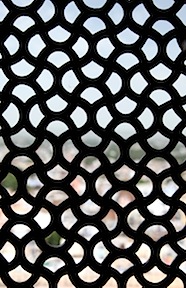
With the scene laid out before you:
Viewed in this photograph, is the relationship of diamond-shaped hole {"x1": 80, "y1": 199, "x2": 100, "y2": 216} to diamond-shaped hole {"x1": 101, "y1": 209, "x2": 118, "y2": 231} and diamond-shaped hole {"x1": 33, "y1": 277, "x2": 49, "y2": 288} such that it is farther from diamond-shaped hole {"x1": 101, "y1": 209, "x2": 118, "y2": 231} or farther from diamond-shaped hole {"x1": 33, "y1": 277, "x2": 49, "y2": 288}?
diamond-shaped hole {"x1": 33, "y1": 277, "x2": 49, "y2": 288}

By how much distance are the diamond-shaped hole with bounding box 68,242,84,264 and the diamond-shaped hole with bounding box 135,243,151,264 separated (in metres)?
0.10

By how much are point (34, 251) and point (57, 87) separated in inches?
11.9

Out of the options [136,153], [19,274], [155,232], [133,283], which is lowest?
[19,274]

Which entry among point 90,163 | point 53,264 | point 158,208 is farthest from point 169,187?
point 53,264

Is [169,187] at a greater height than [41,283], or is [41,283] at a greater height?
[169,187]

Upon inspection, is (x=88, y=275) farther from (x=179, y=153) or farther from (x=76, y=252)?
(x=179, y=153)

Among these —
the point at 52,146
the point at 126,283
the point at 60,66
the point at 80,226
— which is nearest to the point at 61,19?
the point at 60,66

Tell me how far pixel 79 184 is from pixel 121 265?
0.17m

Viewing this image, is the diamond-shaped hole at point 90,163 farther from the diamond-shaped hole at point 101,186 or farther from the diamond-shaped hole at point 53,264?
the diamond-shaped hole at point 53,264

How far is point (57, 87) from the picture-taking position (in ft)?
4.49

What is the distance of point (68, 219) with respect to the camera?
4.49 ft

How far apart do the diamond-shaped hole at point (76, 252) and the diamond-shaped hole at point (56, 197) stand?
0.27 ft

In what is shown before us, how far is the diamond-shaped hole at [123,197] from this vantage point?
1.38 meters

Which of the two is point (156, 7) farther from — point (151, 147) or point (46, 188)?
point (46, 188)
